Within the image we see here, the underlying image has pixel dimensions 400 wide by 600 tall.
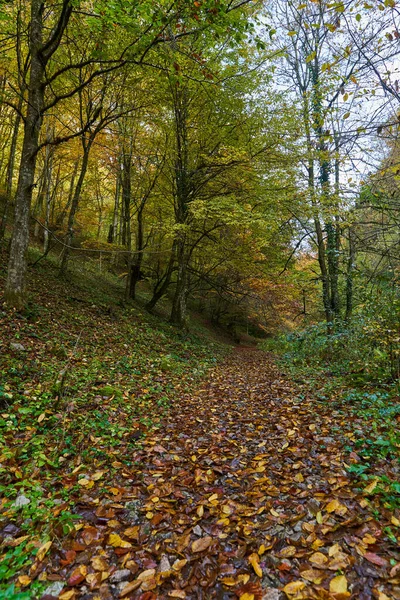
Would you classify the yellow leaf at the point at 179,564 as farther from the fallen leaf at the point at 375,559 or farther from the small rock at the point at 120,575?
the fallen leaf at the point at 375,559

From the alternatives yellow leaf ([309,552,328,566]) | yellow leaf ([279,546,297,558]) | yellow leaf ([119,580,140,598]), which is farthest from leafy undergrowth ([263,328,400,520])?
yellow leaf ([119,580,140,598])

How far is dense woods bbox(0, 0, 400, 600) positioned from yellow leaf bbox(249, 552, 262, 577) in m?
0.02

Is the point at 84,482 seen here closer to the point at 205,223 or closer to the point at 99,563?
the point at 99,563

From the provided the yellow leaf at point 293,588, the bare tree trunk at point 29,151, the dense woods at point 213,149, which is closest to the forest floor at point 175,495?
the yellow leaf at point 293,588

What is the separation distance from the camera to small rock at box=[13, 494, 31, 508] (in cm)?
275

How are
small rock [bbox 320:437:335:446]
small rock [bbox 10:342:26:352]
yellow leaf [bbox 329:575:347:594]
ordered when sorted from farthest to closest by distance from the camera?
small rock [bbox 10:342:26:352] < small rock [bbox 320:437:335:446] < yellow leaf [bbox 329:575:347:594]

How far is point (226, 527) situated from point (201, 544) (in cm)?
28

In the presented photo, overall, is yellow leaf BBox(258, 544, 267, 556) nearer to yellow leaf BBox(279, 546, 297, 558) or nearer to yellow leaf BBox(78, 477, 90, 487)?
yellow leaf BBox(279, 546, 297, 558)

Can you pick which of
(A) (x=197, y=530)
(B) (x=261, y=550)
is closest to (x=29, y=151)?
(A) (x=197, y=530)

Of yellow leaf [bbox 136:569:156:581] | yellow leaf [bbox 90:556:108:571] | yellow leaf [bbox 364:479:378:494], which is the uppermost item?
yellow leaf [bbox 364:479:378:494]

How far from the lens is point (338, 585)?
2004 millimetres

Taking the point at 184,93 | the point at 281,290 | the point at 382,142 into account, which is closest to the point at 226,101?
the point at 184,93

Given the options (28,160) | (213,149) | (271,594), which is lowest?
(271,594)

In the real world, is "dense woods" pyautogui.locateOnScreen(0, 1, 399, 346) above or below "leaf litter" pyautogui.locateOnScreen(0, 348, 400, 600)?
above
